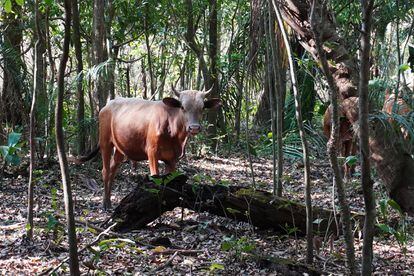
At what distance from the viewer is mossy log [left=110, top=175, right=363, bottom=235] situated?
6.13m

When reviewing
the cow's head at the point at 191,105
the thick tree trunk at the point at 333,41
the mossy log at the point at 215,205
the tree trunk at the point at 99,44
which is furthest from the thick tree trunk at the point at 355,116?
the tree trunk at the point at 99,44

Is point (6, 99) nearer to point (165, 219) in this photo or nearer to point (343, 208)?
point (165, 219)

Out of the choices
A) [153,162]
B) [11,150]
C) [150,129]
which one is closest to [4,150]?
[11,150]

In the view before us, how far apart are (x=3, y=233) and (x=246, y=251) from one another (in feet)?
8.65

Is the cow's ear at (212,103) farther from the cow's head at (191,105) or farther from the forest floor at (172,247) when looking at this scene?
the forest floor at (172,247)

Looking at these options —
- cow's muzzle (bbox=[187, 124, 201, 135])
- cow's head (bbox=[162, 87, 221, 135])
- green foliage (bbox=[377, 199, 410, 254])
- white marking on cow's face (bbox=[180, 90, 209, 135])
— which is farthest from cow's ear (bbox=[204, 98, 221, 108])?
green foliage (bbox=[377, 199, 410, 254])

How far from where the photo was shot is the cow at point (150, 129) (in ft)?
24.8

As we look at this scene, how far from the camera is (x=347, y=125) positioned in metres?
8.80

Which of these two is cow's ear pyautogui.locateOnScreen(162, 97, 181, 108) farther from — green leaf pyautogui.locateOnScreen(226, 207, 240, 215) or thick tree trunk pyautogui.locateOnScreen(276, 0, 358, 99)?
green leaf pyautogui.locateOnScreen(226, 207, 240, 215)

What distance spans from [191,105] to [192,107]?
31mm

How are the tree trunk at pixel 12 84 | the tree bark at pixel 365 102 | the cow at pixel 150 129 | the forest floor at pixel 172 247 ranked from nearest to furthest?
1. the tree bark at pixel 365 102
2. the forest floor at pixel 172 247
3. the cow at pixel 150 129
4. the tree trunk at pixel 12 84

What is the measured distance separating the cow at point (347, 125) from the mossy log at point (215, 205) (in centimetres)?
75

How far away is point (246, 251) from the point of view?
5.27m

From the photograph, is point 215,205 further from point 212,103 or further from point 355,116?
point 355,116
